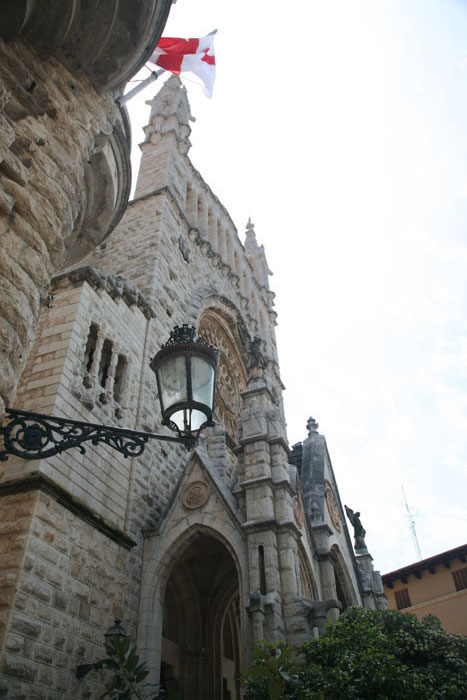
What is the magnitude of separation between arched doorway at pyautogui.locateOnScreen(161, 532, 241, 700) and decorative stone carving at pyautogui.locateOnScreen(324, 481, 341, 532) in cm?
378

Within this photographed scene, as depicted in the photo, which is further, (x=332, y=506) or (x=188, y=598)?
(x=332, y=506)

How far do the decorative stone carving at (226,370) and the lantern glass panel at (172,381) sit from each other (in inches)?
439

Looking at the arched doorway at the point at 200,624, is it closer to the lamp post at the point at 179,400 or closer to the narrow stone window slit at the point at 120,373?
the narrow stone window slit at the point at 120,373

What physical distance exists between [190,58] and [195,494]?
853 cm

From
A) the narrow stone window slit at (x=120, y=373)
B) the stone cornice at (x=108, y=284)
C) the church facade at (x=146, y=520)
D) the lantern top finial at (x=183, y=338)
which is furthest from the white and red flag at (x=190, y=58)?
the lantern top finial at (x=183, y=338)

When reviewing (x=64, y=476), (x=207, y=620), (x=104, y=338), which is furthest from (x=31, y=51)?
(x=207, y=620)

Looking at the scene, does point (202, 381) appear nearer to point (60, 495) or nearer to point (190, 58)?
point (60, 495)

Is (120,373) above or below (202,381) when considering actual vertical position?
above

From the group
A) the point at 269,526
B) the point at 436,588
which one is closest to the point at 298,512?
the point at 269,526

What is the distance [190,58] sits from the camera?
11.0 meters

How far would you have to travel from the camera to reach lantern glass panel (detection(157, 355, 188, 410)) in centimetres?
432

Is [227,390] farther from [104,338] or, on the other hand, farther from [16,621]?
[16,621]

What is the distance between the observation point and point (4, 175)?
3.53 m

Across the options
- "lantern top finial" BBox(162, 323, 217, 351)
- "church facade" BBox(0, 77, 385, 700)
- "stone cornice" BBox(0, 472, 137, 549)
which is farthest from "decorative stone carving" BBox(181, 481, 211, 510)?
"lantern top finial" BBox(162, 323, 217, 351)
